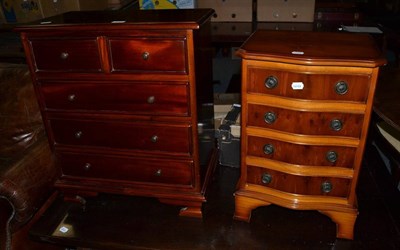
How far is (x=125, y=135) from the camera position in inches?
65.8

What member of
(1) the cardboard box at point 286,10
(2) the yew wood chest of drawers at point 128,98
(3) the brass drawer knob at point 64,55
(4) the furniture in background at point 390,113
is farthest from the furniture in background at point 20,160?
(4) the furniture in background at point 390,113

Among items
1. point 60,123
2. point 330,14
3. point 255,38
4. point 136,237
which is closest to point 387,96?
point 255,38

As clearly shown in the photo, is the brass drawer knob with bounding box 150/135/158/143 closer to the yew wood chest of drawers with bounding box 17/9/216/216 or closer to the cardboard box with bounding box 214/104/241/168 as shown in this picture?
the yew wood chest of drawers with bounding box 17/9/216/216

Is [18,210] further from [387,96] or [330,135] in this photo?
[387,96]

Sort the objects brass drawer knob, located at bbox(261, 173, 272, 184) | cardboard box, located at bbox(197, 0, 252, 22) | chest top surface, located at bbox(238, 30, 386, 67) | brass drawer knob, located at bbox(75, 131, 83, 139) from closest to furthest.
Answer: chest top surface, located at bbox(238, 30, 386, 67)
brass drawer knob, located at bbox(261, 173, 272, 184)
brass drawer knob, located at bbox(75, 131, 83, 139)
cardboard box, located at bbox(197, 0, 252, 22)

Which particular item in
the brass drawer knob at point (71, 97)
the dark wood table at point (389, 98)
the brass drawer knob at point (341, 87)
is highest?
the brass drawer knob at point (341, 87)

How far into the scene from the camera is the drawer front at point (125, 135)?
162cm

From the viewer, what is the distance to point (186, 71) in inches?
57.2

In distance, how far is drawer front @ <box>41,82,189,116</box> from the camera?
1.52 metres

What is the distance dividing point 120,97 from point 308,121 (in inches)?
33.0

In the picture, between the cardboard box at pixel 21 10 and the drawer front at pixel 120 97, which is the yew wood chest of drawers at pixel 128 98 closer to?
the drawer front at pixel 120 97

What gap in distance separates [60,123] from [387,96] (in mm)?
1553

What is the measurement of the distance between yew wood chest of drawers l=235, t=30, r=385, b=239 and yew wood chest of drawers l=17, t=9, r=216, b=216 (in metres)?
0.25

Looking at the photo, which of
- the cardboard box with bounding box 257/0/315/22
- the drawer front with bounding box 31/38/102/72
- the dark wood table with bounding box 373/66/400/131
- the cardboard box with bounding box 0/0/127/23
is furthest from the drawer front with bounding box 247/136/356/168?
the cardboard box with bounding box 0/0/127/23
